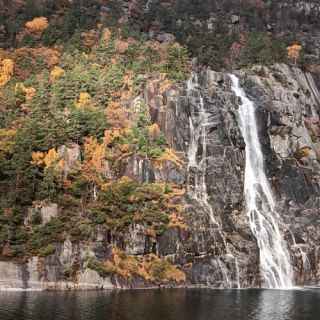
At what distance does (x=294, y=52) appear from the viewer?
112188 mm

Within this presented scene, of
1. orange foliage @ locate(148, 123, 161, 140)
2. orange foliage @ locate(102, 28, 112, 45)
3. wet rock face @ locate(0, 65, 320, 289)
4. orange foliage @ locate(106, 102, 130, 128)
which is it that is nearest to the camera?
wet rock face @ locate(0, 65, 320, 289)

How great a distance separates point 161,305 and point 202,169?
28987 millimetres

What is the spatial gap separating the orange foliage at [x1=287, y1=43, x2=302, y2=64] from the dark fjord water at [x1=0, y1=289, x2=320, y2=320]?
2349 inches

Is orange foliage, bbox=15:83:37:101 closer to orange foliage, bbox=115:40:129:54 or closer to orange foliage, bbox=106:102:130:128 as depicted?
orange foliage, bbox=106:102:130:128

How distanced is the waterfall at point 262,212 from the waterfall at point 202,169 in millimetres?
4687

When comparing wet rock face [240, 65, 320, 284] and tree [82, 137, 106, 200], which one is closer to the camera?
tree [82, 137, 106, 200]

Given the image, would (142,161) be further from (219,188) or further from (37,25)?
(37,25)

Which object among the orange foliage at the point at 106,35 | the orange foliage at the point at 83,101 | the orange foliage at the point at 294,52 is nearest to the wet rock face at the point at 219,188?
the orange foliage at the point at 83,101

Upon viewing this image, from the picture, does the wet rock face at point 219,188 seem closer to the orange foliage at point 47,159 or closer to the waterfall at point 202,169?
the waterfall at point 202,169

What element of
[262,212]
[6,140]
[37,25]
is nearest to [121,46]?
[37,25]

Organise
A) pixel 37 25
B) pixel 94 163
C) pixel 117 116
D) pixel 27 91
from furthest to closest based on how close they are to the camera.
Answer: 1. pixel 37 25
2. pixel 27 91
3. pixel 117 116
4. pixel 94 163

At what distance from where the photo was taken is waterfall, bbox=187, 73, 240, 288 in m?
66.2

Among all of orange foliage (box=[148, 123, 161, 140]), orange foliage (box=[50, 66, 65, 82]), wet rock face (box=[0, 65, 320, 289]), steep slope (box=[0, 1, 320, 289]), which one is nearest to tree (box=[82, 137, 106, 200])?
steep slope (box=[0, 1, 320, 289])

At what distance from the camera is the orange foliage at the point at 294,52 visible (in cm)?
11012
